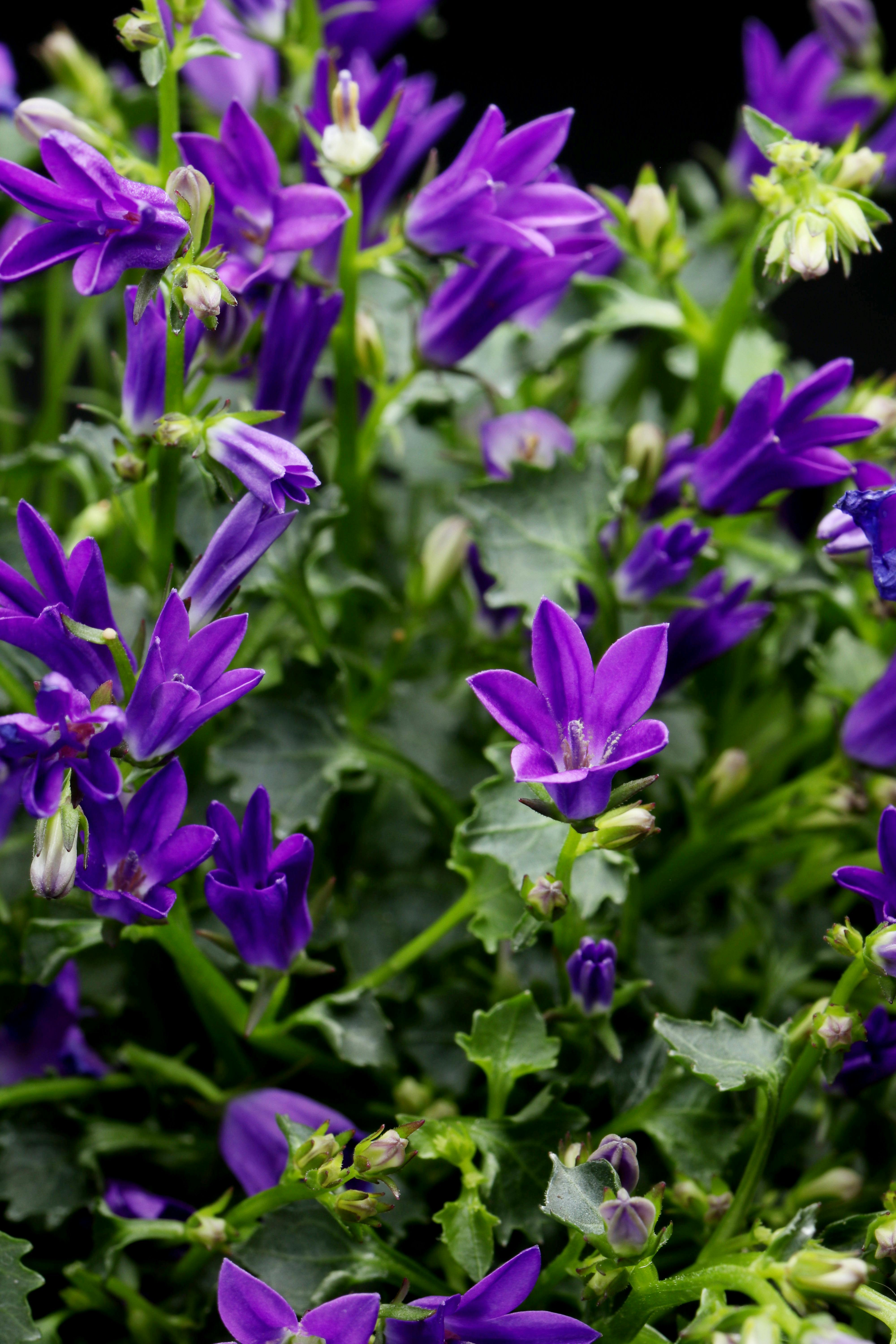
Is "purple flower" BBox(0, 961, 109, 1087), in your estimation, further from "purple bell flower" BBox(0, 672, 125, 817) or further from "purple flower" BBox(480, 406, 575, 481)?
"purple flower" BBox(480, 406, 575, 481)

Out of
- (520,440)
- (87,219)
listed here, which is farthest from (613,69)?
(87,219)

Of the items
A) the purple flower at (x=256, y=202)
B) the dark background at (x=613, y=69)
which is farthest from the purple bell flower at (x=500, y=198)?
the dark background at (x=613, y=69)

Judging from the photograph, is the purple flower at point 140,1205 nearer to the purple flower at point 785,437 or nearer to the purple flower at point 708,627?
the purple flower at point 708,627

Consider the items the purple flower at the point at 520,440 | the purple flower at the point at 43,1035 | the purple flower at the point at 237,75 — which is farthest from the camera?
the purple flower at the point at 237,75

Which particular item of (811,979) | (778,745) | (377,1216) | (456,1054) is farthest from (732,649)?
(377,1216)

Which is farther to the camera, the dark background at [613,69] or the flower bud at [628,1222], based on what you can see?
the dark background at [613,69]

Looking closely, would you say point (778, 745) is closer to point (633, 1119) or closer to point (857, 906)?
point (857, 906)
